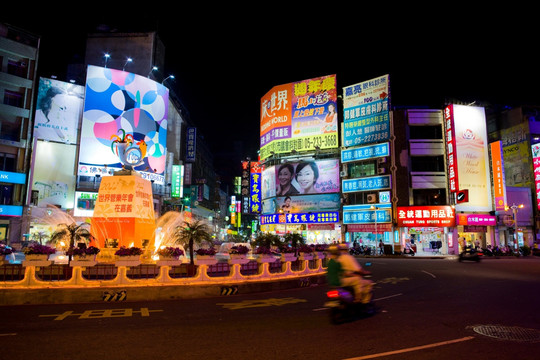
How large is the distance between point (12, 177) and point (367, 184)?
3725 cm

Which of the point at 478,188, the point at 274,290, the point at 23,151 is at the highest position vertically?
the point at 23,151

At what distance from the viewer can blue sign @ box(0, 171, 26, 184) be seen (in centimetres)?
3502

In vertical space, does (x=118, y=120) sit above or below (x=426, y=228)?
above

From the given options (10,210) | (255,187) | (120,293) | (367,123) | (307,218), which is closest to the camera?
(120,293)

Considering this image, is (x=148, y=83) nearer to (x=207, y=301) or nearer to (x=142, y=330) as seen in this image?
(x=207, y=301)

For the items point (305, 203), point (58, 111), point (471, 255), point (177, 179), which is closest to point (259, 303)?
point (471, 255)

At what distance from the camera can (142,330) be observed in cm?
703

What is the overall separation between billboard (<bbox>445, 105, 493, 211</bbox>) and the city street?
31.6 metres

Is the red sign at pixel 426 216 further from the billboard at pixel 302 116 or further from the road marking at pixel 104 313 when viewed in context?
the road marking at pixel 104 313

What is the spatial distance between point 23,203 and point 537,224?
55.2m

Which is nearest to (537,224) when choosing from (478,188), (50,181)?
(478,188)

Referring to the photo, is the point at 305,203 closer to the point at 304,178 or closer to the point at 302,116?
the point at 304,178

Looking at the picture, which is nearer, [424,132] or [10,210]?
[10,210]

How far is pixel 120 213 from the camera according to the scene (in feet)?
68.8
